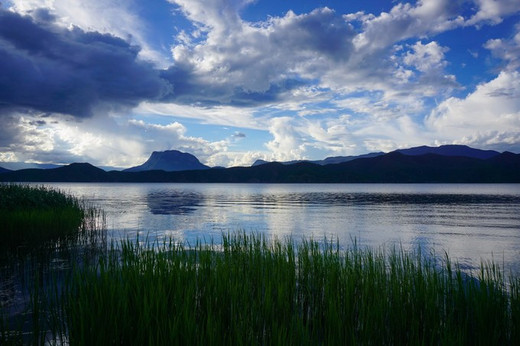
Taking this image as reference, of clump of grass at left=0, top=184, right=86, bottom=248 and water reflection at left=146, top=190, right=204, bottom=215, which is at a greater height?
clump of grass at left=0, top=184, right=86, bottom=248

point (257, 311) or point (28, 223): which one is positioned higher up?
point (28, 223)

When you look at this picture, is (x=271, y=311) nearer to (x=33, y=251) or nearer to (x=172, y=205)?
(x=33, y=251)

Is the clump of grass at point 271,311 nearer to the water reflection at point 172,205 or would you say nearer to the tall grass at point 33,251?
the tall grass at point 33,251

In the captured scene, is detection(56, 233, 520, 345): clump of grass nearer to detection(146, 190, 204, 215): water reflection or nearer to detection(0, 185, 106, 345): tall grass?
detection(0, 185, 106, 345): tall grass

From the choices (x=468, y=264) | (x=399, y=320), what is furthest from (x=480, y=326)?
(x=468, y=264)

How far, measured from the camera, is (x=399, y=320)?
25.8 ft

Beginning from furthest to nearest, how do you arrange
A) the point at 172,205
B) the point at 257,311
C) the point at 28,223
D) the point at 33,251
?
the point at 172,205 < the point at 28,223 < the point at 33,251 < the point at 257,311

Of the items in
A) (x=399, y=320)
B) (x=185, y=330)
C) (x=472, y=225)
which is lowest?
(x=472, y=225)

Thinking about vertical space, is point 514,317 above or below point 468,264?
above

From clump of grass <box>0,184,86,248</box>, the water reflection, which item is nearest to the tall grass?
clump of grass <box>0,184,86,248</box>

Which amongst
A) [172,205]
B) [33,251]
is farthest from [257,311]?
[172,205]

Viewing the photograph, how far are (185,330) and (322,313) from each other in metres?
4.55

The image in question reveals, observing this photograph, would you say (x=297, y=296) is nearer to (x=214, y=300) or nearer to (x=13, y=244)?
(x=214, y=300)

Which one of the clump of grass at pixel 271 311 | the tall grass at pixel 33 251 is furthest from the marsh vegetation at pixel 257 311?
the tall grass at pixel 33 251
